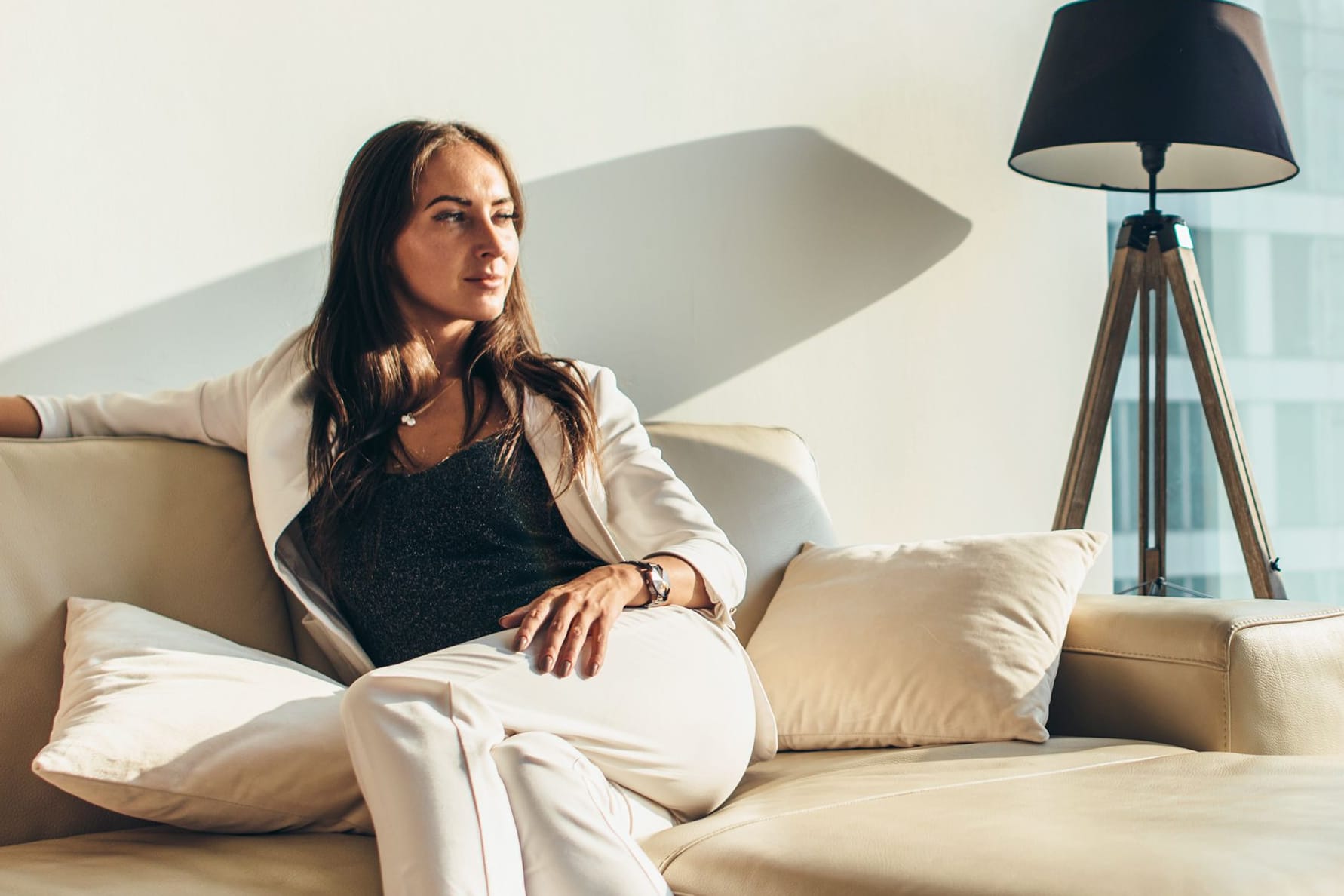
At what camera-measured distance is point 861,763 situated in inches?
63.4

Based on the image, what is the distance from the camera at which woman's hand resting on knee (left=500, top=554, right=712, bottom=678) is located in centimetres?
131

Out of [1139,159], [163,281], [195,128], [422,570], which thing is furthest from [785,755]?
[1139,159]

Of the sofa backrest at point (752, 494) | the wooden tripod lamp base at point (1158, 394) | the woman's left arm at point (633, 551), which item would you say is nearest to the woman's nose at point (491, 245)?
the woman's left arm at point (633, 551)

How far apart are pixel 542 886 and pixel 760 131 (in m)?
1.70

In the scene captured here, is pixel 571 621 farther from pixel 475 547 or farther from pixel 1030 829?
pixel 1030 829

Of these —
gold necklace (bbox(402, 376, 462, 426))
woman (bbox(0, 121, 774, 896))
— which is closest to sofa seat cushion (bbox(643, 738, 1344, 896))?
woman (bbox(0, 121, 774, 896))

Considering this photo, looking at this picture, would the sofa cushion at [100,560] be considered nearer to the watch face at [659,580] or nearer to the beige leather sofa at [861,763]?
the beige leather sofa at [861,763]

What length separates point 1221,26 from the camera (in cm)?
223

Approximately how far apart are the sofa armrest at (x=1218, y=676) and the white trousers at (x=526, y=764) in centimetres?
64

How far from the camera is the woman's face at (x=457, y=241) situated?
1722 mm

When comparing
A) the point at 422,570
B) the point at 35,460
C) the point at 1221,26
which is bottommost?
the point at 422,570

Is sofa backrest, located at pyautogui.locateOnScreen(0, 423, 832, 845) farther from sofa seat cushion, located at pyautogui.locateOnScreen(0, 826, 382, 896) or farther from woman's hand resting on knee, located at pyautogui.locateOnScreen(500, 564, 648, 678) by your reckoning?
woman's hand resting on knee, located at pyautogui.locateOnScreen(500, 564, 648, 678)

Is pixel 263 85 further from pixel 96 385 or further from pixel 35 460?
pixel 35 460

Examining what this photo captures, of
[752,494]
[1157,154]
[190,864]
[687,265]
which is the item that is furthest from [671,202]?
[190,864]
